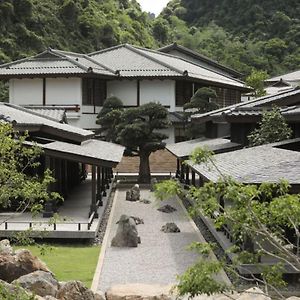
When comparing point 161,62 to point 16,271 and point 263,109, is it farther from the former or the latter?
point 16,271

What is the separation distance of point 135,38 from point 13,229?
172 feet

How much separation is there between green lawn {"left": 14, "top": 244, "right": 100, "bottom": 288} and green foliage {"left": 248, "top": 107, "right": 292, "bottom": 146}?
686 cm

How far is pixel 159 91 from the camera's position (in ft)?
130

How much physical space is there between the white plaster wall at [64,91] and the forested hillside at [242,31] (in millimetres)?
32320

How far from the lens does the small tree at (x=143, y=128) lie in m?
30.3

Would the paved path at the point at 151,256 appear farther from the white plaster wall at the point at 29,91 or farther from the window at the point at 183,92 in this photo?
the window at the point at 183,92

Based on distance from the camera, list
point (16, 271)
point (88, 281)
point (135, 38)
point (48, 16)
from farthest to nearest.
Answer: point (135, 38) → point (48, 16) → point (88, 281) → point (16, 271)

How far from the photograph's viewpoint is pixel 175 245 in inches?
645

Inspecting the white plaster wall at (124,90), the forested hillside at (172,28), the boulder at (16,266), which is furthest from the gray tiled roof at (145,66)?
the boulder at (16,266)

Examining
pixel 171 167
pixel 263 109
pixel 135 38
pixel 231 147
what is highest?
pixel 135 38

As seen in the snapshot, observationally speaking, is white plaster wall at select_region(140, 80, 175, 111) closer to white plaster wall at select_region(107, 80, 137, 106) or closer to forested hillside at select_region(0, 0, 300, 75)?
white plaster wall at select_region(107, 80, 137, 106)

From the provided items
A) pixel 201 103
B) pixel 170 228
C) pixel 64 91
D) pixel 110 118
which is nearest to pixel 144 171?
pixel 110 118

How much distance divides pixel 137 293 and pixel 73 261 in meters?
4.20

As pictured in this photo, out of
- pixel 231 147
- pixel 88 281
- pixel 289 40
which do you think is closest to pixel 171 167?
pixel 231 147
